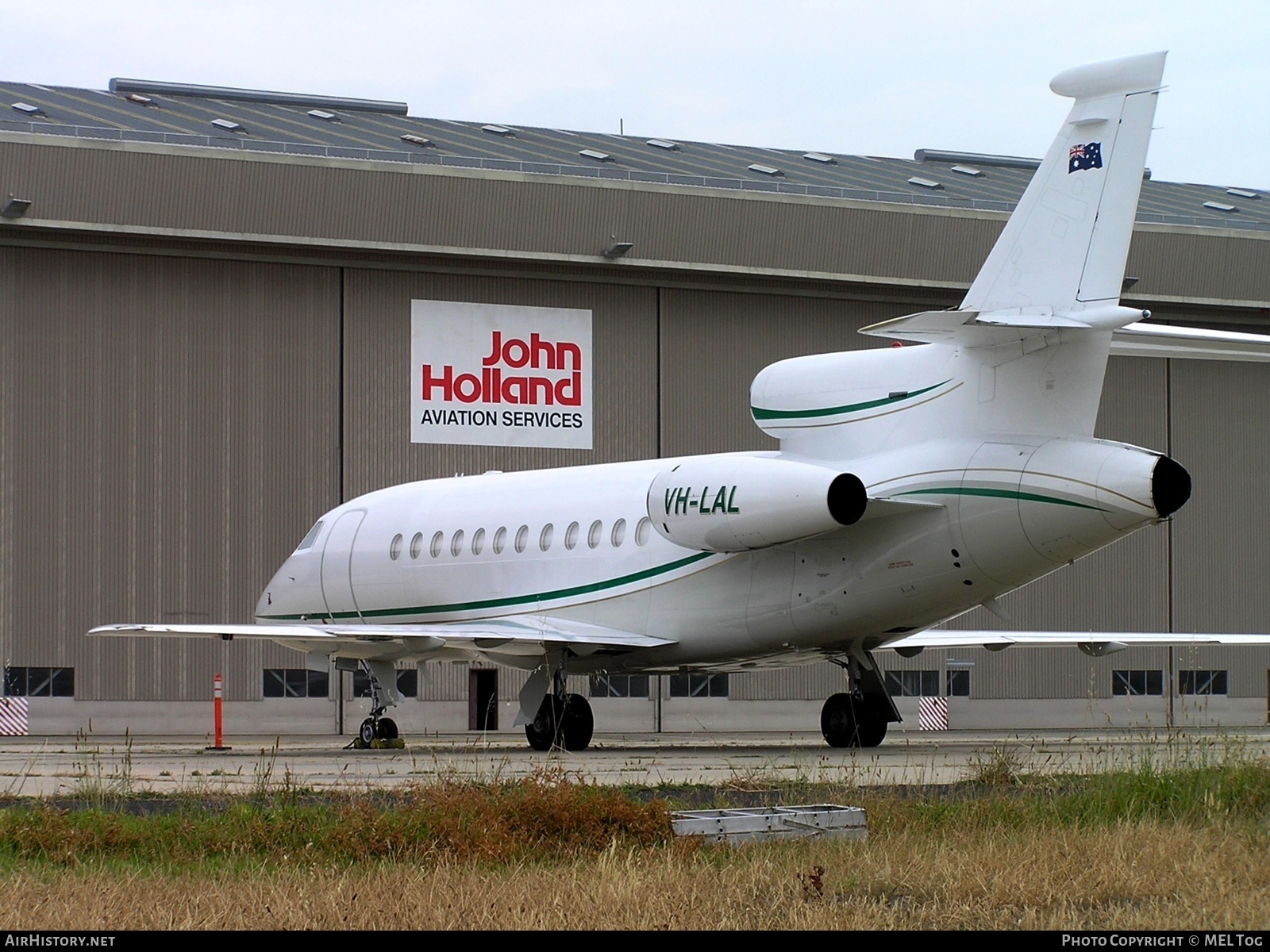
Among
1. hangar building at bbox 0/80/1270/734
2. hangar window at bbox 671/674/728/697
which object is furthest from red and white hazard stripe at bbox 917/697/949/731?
hangar window at bbox 671/674/728/697

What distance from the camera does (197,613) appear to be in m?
31.7

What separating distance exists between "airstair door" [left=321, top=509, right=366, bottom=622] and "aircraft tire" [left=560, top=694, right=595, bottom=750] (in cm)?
553

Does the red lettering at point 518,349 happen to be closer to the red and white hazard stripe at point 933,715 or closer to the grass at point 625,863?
the red and white hazard stripe at point 933,715

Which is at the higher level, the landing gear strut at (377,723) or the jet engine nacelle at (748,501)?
the jet engine nacelle at (748,501)

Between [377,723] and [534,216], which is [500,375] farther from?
[377,723]

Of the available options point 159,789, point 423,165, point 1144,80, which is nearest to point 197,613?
point 423,165

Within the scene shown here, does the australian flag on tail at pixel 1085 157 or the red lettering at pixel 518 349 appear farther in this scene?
the red lettering at pixel 518 349

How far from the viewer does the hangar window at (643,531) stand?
64.3ft

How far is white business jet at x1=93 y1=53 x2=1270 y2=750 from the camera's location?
15.1 metres

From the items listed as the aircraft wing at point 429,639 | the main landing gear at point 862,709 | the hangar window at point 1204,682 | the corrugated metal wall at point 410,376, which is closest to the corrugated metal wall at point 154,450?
the corrugated metal wall at point 410,376

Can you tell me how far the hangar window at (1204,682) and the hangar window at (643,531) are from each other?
2151cm

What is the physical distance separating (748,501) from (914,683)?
800 inches

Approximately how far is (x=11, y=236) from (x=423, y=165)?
7825 millimetres

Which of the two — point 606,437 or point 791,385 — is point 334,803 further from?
point 606,437
